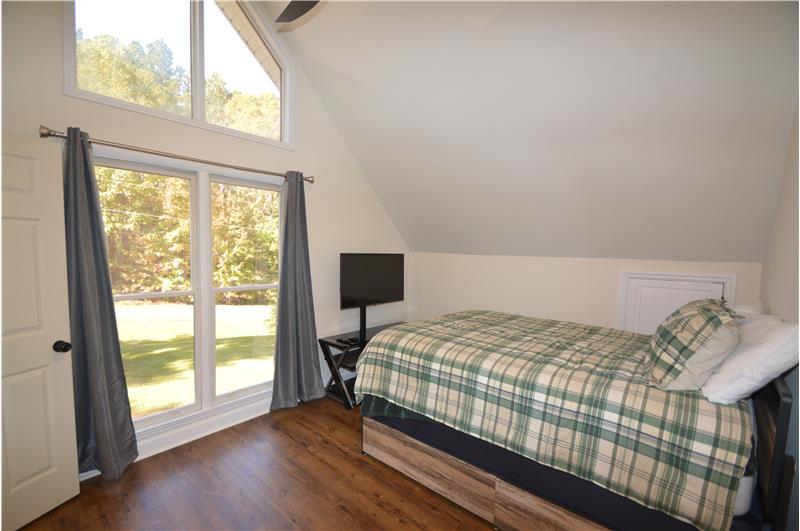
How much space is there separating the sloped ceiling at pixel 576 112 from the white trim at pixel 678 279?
0.16 metres

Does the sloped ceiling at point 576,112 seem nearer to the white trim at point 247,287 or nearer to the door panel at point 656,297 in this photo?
the door panel at point 656,297

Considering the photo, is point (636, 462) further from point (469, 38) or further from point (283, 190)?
point (283, 190)

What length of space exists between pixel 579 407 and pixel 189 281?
2749 millimetres

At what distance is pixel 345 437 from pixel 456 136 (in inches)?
102

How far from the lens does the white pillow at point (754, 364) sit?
1351 mm

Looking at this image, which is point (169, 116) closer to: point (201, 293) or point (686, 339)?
point (201, 293)

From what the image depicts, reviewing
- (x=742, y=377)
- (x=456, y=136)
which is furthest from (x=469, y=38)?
(x=742, y=377)

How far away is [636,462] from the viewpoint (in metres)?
1.50

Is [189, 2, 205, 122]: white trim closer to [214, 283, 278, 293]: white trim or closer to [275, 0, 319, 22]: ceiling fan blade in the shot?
[275, 0, 319, 22]: ceiling fan blade

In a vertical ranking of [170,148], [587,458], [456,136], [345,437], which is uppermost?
[456,136]

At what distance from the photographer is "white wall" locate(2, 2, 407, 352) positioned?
6.47ft

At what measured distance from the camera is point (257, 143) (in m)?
3.06

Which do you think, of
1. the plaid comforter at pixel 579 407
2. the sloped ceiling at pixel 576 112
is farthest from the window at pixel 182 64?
the plaid comforter at pixel 579 407

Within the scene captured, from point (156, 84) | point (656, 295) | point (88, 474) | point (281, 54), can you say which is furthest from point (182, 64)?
point (656, 295)
